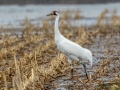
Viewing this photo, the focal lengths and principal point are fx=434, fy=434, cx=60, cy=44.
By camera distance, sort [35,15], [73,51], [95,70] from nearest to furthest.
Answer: [73,51]
[95,70]
[35,15]

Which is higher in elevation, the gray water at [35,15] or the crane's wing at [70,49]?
the crane's wing at [70,49]

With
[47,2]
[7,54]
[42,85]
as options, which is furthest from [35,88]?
[47,2]

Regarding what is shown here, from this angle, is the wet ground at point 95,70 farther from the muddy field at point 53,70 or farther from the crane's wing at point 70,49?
the crane's wing at point 70,49

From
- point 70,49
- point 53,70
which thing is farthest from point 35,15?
point 70,49

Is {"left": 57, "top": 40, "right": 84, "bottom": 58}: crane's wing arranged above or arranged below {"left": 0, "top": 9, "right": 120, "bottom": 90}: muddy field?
above

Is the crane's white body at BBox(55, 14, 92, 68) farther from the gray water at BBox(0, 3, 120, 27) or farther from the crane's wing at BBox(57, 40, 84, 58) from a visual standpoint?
the gray water at BBox(0, 3, 120, 27)

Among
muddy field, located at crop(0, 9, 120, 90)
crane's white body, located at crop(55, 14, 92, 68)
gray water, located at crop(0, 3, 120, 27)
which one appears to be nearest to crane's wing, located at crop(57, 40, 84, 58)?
crane's white body, located at crop(55, 14, 92, 68)

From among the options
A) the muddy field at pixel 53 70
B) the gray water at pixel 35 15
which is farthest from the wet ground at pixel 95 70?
the gray water at pixel 35 15

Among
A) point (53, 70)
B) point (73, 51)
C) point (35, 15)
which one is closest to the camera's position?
point (73, 51)

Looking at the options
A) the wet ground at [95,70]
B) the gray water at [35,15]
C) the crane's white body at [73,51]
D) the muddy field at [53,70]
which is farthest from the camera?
the gray water at [35,15]

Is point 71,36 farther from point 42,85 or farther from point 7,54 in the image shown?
point 42,85

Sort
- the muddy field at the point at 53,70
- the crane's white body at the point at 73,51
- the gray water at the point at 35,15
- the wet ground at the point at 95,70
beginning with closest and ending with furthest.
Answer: the muddy field at the point at 53,70, the wet ground at the point at 95,70, the crane's white body at the point at 73,51, the gray water at the point at 35,15

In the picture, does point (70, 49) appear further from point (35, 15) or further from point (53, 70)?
point (35, 15)

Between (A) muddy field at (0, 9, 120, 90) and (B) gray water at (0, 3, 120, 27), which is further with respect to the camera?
(B) gray water at (0, 3, 120, 27)
